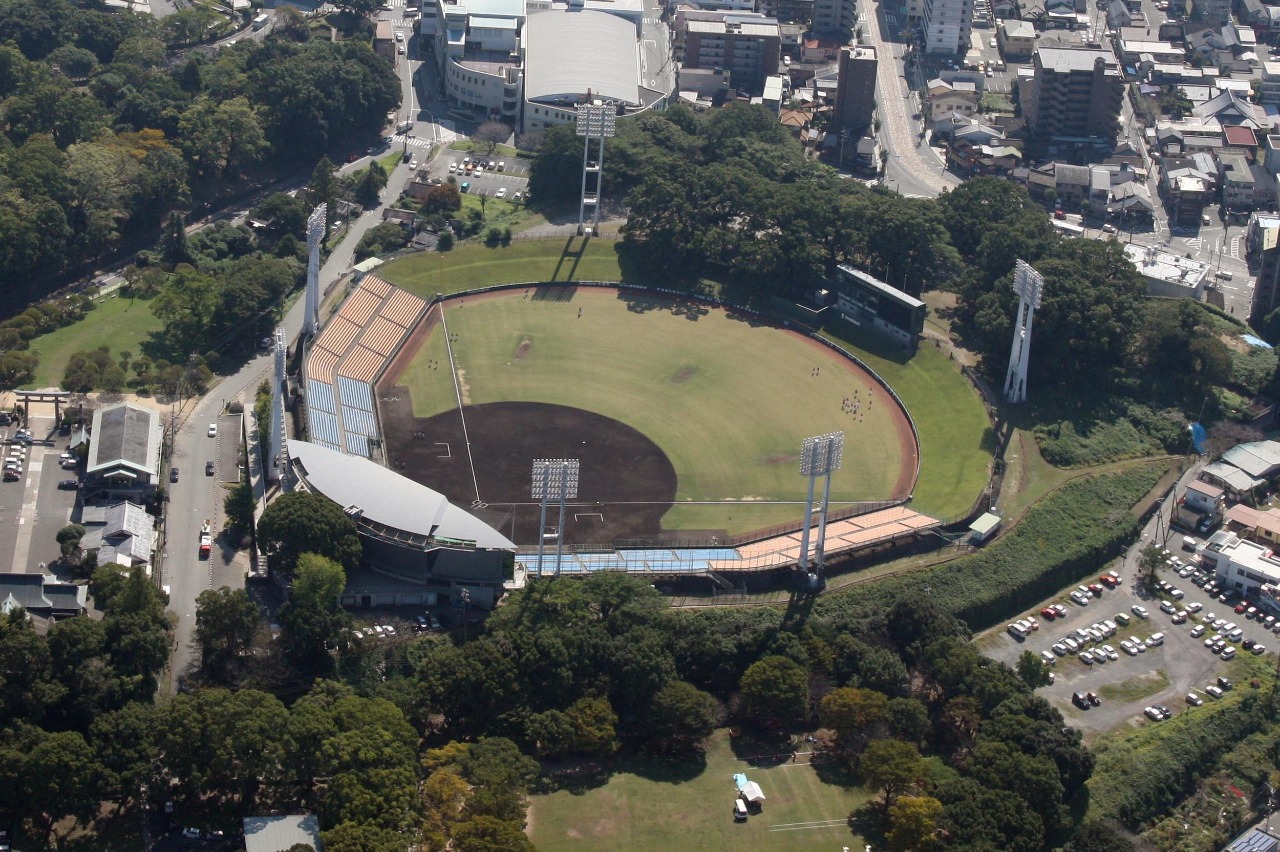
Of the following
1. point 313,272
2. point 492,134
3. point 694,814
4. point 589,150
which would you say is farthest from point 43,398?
point 492,134

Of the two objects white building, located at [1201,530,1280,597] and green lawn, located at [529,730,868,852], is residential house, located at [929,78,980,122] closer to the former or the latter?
white building, located at [1201,530,1280,597]

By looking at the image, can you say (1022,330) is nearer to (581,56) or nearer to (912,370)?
(912,370)

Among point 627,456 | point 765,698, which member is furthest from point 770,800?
point 627,456

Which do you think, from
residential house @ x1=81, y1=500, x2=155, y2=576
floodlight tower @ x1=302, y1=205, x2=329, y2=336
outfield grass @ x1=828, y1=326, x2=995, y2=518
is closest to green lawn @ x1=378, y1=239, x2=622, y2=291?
floodlight tower @ x1=302, y1=205, x2=329, y2=336

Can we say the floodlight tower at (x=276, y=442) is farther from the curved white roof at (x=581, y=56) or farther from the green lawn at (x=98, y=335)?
the curved white roof at (x=581, y=56)

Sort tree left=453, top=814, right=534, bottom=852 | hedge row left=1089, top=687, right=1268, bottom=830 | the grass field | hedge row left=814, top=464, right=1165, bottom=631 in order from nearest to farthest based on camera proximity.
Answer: tree left=453, top=814, right=534, bottom=852, hedge row left=1089, top=687, right=1268, bottom=830, hedge row left=814, top=464, right=1165, bottom=631, the grass field

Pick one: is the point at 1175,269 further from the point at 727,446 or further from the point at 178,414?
the point at 178,414

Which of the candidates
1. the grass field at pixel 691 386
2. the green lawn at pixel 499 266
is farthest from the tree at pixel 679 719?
the green lawn at pixel 499 266
